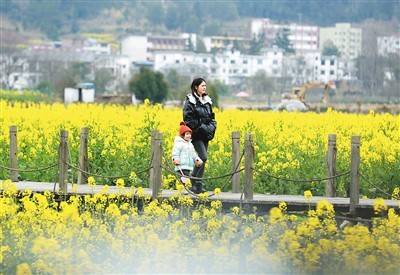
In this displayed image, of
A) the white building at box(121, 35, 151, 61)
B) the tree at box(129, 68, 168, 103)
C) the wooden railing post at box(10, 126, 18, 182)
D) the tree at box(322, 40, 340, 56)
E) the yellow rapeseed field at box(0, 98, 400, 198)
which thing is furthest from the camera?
the tree at box(322, 40, 340, 56)

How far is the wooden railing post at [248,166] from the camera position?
17448mm

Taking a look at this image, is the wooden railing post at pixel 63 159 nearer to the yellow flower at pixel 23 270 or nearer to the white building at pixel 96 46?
the yellow flower at pixel 23 270

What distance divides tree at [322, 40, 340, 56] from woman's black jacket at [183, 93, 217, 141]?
172 metres

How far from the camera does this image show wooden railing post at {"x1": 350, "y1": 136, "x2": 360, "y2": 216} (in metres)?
17.4

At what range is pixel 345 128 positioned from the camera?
2659cm

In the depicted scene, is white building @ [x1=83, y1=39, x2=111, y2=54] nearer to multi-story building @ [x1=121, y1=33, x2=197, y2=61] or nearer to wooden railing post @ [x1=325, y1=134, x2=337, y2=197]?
multi-story building @ [x1=121, y1=33, x2=197, y2=61]

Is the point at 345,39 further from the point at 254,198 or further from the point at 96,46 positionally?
the point at 254,198

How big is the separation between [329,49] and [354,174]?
177758 mm

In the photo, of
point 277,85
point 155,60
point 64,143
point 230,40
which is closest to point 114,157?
point 64,143

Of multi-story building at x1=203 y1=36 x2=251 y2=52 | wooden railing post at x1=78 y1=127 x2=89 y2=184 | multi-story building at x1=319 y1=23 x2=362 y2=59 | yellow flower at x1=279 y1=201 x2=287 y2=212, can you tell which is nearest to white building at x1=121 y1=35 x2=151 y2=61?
multi-story building at x1=203 y1=36 x2=251 y2=52

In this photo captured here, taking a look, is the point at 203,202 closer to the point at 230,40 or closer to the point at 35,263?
the point at 35,263

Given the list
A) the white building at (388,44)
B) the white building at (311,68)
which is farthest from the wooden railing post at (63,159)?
the white building at (311,68)

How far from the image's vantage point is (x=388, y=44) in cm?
14975

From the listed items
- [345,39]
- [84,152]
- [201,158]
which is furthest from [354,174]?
[345,39]
